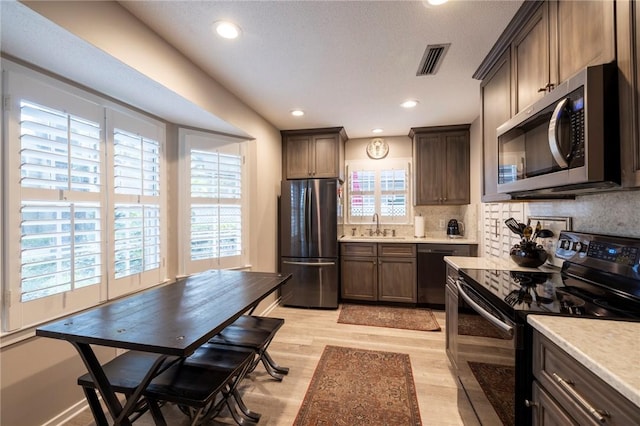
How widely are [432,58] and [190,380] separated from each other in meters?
2.64

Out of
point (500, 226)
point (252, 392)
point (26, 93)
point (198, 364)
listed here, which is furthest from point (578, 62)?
point (26, 93)

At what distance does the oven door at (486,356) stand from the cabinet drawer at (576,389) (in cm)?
12

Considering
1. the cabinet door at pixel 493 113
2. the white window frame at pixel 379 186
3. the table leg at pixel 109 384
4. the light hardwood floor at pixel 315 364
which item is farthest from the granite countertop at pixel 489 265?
the white window frame at pixel 379 186

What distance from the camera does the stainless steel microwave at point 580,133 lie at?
104cm

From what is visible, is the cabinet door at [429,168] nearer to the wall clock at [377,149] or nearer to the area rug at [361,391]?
the wall clock at [377,149]

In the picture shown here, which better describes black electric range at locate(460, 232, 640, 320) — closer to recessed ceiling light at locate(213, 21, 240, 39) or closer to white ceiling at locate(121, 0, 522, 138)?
white ceiling at locate(121, 0, 522, 138)

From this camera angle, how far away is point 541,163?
4.56 feet

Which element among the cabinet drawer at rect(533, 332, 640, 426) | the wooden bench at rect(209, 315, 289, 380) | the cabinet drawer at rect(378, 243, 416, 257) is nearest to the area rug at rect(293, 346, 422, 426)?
the wooden bench at rect(209, 315, 289, 380)

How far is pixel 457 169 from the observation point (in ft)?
12.6

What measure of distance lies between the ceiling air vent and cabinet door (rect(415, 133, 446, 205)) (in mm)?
1682

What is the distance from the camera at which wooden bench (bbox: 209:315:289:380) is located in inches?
70.9

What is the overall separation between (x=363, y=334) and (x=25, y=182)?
9.62 feet

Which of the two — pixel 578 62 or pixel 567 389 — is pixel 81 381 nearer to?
pixel 567 389

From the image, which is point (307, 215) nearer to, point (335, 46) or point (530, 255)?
point (335, 46)
